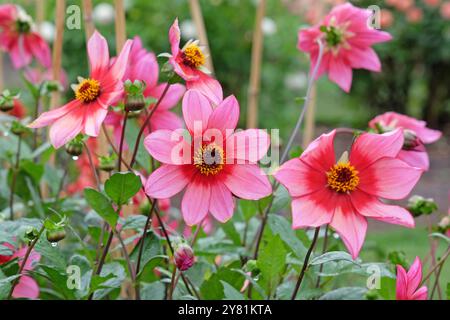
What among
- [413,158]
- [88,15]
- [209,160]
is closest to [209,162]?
[209,160]

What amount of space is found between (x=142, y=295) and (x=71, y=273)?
4.8 inches

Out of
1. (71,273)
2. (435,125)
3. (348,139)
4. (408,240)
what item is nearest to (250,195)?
(71,273)

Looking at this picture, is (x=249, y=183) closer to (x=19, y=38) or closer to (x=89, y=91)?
(x=89, y=91)

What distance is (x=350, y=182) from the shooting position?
69 centimetres

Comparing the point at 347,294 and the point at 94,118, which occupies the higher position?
the point at 94,118

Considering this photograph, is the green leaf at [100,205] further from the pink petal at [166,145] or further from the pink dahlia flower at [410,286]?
the pink dahlia flower at [410,286]

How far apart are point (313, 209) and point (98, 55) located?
0.26m

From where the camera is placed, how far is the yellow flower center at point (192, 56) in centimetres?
74

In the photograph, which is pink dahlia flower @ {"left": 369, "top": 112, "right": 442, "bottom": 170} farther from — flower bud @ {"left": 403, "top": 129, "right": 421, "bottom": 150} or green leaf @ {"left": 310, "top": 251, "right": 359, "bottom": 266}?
green leaf @ {"left": 310, "top": 251, "right": 359, "bottom": 266}

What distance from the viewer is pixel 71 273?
779mm

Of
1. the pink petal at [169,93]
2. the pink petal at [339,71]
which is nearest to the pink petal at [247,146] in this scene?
the pink petal at [169,93]

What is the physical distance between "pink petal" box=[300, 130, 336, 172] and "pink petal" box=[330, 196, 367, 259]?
0.03 m

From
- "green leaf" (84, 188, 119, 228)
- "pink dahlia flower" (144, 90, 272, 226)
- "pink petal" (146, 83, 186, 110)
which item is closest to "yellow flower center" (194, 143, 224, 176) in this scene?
"pink dahlia flower" (144, 90, 272, 226)

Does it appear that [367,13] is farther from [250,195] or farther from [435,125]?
[435,125]
